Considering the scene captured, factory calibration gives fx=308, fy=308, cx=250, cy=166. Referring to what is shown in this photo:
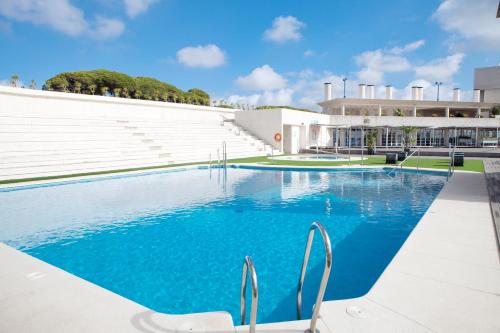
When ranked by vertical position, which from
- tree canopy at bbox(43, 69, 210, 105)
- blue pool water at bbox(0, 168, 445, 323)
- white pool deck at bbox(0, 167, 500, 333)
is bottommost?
blue pool water at bbox(0, 168, 445, 323)

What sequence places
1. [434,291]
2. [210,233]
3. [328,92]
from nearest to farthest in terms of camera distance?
[434,291]
[210,233]
[328,92]

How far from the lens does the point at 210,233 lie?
6.16m

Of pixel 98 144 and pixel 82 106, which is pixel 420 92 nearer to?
pixel 82 106

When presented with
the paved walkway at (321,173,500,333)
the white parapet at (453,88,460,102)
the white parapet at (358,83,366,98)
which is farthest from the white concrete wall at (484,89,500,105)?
the paved walkway at (321,173,500,333)

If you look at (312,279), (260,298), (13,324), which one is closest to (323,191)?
(312,279)

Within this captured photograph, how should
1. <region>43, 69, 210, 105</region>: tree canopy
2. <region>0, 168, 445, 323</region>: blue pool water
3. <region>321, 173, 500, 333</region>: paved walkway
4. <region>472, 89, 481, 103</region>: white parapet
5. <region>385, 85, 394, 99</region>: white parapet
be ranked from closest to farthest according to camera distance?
1. <region>321, 173, 500, 333</region>: paved walkway
2. <region>0, 168, 445, 323</region>: blue pool water
3. <region>43, 69, 210, 105</region>: tree canopy
4. <region>385, 85, 394, 99</region>: white parapet
5. <region>472, 89, 481, 103</region>: white parapet

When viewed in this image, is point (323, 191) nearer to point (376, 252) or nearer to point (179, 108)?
point (376, 252)

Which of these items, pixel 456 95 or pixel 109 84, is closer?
pixel 456 95

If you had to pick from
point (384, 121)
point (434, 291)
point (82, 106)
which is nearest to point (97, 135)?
point (82, 106)

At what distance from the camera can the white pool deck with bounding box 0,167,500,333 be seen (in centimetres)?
245

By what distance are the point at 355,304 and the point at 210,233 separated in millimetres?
3833

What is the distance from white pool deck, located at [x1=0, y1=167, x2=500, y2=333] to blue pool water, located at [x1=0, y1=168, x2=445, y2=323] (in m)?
0.76

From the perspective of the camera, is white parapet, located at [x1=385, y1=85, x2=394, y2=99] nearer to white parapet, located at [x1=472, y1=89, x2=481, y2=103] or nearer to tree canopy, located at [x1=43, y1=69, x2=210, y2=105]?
white parapet, located at [x1=472, y1=89, x2=481, y2=103]

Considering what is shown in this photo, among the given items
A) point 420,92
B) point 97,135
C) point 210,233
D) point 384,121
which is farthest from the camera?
point 420,92
